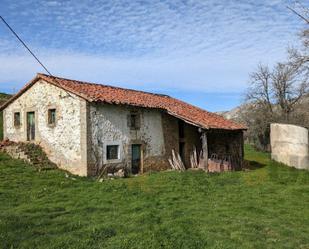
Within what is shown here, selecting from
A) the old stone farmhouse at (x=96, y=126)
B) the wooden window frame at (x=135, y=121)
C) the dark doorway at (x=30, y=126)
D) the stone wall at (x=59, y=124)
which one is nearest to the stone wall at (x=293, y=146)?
the old stone farmhouse at (x=96, y=126)

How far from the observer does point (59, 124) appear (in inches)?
818

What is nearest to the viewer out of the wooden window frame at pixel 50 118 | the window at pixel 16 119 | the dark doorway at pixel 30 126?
the wooden window frame at pixel 50 118

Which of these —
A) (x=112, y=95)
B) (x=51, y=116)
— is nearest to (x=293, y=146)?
(x=112, y=95)

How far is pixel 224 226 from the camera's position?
34.2 ft

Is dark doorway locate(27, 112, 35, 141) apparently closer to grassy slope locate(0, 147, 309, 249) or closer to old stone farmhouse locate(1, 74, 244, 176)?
old stone farmhouse locate(1, 74, 244, 176)

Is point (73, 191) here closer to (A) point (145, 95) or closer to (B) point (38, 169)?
(B) point (38, 169)

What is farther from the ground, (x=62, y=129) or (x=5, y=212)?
(x=62, y=129)

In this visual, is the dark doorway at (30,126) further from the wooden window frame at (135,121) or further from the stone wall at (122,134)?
the wooden window frame at (135,121)

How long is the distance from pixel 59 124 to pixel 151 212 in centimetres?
1052

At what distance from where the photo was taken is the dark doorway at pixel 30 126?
22.7 m

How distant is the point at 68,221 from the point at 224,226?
415 centimetres

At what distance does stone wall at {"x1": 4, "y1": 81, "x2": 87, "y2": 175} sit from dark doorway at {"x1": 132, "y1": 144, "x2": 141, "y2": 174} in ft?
11.8

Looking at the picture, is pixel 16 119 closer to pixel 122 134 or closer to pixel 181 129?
pixel 122 134

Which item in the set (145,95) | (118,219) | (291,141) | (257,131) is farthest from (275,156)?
(257,131)
